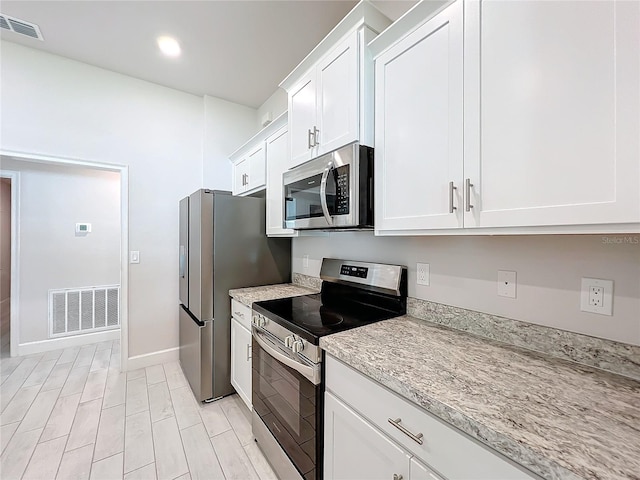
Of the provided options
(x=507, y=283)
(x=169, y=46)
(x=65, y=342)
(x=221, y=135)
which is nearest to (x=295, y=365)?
(x=507, y=283)

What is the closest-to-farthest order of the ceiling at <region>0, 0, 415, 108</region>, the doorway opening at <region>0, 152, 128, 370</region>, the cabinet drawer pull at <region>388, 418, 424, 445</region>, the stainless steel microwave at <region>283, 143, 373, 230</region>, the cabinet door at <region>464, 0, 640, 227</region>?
1. the cabinet door at <region>464, 0, 640, 227</region>
2. the cabinet drawer pull at <region>388, 418, 424, 445</region>
3. the stainless steel microwave at <region>283, 143, 373, 230</region>
4. the ceiling at <region>0, 0, 415, 108</region>
5. the doorway opening at <region>0, 152, 128, 370</region>

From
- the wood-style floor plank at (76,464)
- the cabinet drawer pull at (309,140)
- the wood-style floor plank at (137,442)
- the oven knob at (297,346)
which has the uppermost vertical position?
the cabinet drawer pull at (309,140)

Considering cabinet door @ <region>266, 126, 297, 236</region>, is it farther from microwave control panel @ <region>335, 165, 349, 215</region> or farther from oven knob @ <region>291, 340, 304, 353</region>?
oven knob @ <region>291, 340, 304, 353</region>

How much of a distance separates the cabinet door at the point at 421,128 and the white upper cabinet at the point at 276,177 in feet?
3.07

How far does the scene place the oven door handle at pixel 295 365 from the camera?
1188 millimetres

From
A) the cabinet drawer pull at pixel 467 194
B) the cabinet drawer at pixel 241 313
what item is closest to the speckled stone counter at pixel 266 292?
the cabinet drawer at pixel 241 313

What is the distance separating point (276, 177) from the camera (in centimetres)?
224

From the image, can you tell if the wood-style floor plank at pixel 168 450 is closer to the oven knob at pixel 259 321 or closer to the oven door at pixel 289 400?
the oven door at pixel 289 400

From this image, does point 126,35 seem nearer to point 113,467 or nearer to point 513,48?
point 513,48

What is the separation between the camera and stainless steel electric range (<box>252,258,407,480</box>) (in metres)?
1.23

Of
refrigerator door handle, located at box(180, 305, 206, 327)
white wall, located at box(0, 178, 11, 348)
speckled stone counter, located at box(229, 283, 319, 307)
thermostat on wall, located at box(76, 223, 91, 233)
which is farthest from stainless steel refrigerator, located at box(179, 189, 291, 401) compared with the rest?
white wall, located at box(0, 178, 11, 348)

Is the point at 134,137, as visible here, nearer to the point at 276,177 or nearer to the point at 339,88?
the point at 276,177

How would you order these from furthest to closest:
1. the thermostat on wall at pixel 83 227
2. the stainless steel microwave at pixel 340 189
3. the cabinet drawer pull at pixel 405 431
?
the thermostat on wall at pixel 83 227 < the stainless steel microwave at pixel 340 189 < the cabinet drawer pull at pixel 405 431

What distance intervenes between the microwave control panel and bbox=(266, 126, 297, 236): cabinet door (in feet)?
2.31
